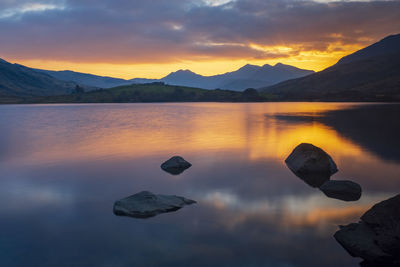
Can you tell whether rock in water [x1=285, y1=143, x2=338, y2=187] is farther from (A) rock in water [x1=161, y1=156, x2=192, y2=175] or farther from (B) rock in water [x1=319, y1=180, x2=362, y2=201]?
(A) rock in water [x1=161, y1=156, x2=192, y2=175]

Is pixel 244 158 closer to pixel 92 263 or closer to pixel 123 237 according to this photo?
pixel 123 237

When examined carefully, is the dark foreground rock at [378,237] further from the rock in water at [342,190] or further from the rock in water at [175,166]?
the rock in water at [175,166]

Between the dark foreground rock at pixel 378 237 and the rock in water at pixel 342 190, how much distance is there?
6044 mm

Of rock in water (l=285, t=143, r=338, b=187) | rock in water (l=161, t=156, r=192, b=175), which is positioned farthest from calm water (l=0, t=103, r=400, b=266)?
rock in water (l=285, t=143, r=338, b=187)

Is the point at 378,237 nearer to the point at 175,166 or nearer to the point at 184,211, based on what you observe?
the point at 184,211

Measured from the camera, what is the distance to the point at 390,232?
444 inches

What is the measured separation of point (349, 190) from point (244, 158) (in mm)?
14605

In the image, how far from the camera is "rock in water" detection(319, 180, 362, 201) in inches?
724

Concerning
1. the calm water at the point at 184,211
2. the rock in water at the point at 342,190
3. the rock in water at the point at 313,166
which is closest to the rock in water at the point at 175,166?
the calm water at the point at 184,211

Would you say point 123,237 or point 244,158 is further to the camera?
point 244,158

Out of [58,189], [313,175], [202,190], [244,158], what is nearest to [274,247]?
[202,190]

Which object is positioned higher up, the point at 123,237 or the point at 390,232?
the point at 390,232

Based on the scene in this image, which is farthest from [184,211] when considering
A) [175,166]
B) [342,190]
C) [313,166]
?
[313,166]

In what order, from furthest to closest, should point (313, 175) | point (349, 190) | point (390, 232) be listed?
1. point (313, 175)
2. point (349, 190)
3. point (390, 232)
